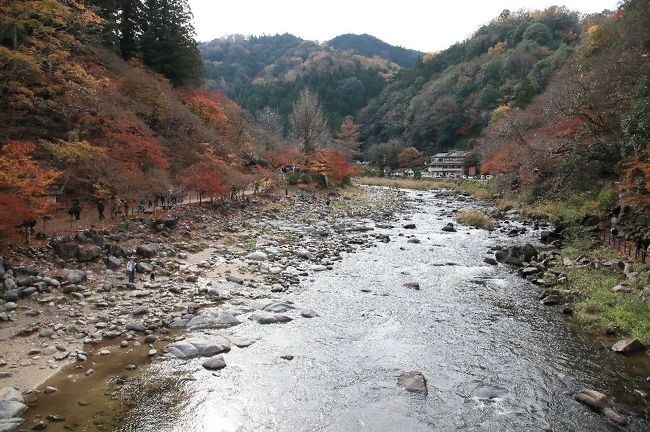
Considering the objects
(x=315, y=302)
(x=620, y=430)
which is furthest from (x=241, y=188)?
(x=620, y=430)

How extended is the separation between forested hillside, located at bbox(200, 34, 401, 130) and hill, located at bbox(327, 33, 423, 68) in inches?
1009

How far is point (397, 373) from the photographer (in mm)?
8164

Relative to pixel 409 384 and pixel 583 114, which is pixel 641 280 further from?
pixel 583 114

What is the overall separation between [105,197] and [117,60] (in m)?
16.7

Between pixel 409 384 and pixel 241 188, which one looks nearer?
pixel 409 384

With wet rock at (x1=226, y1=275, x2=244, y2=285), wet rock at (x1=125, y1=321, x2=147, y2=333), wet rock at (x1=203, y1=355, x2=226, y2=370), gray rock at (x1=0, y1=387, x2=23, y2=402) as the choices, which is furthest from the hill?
gray rock at (x1=0, y1=387, x2=23, y2=402)

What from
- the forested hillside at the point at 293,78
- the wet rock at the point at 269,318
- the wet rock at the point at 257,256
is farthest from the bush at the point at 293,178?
the forested hillside at the point at 293,78

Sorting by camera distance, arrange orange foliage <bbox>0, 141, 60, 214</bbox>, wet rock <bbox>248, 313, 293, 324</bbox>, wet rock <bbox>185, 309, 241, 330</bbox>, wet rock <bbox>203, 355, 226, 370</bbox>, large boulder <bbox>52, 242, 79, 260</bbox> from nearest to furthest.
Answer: wet rock <bbox>203, 355, 226, 370</bbox>, wet rock <bbox>185, 309, 241, 330</bbox>, wet rock <bbox>248, 313, 293, 324</bbox>, orange foliage <bbox>0, 141, 60, 214</bbox>, large boulder <bbox>52, 242, 79, 260</bbox>

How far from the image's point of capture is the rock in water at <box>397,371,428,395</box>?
24.8 ft

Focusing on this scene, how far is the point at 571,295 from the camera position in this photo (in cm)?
1208

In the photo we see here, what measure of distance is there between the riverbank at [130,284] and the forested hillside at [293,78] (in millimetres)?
87000

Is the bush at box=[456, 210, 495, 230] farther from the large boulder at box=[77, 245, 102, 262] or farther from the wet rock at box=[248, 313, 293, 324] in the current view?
the large boulder at box=[77, 245, 102, 262]

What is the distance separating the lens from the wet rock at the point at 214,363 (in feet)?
26.4

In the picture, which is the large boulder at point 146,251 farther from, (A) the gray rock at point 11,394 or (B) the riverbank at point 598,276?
(B) the riverbank at point 598,276
